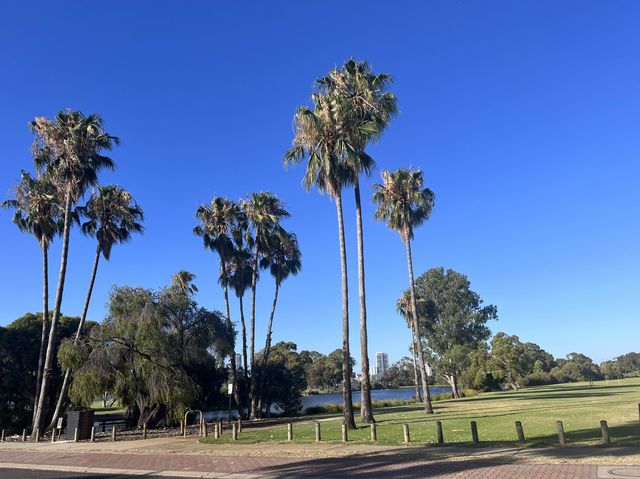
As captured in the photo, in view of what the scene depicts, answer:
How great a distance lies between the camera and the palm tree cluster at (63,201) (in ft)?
94.8

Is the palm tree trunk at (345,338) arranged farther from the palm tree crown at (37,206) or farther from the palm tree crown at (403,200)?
the palm tree crown at (37,206)

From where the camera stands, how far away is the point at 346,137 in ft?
79.0

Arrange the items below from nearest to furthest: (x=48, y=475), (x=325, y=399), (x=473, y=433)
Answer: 1. (x=48, y=475)
2. (x=473, y=433)
3. (x=325, y=399)

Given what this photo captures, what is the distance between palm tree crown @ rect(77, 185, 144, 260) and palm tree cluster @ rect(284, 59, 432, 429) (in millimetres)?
14343

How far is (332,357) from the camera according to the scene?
488 feet

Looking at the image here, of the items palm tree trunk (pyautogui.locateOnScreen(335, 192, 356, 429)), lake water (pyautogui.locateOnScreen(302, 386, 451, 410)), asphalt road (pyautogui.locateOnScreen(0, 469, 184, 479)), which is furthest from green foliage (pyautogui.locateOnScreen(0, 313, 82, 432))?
lake water (pyautogui.locateOnScreen(302, 386, 451, 410))

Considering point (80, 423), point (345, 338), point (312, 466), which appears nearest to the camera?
point (312, 466)

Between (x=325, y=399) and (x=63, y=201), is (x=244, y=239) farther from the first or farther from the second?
(x=325, y=399)

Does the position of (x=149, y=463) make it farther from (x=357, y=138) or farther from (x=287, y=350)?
(x=287, y=350)

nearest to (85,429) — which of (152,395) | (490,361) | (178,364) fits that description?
(152,395)

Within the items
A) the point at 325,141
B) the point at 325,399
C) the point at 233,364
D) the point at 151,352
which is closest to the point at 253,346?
the point at 233,364

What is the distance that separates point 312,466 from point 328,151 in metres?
14.8

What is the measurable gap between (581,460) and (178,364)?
881 inches

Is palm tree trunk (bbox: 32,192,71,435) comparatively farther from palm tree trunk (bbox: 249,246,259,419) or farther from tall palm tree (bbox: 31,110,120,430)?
palm tree trunk (bbox: 249,246,259,419)
